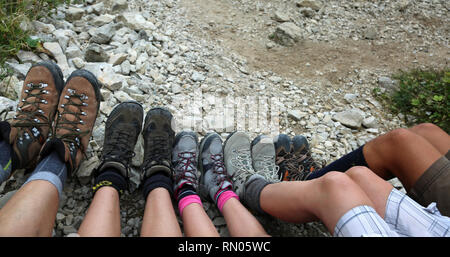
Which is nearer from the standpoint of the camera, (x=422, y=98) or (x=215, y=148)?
(x=215, y=148)

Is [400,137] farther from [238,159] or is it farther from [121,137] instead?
[121,137]

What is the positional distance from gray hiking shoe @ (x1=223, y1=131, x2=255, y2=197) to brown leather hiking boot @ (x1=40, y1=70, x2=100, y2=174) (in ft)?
3.81

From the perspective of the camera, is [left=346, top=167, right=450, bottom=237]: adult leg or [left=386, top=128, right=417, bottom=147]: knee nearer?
[left=346, top=167, right=450, bottom=237]: adult leg

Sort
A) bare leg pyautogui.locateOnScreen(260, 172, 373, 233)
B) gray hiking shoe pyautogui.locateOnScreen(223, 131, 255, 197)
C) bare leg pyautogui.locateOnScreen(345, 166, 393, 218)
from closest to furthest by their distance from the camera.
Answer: bare leg pyautogui.locateOnScreen(260, 172, 373, 233) < bare leg pyautogui.locateOnScreen(345, 166, 393, 218) < gray hiking shoe pyautogui.locateOnScreen(223, 131, 255, 197)

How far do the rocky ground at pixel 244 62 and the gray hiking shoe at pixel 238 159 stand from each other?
1.06 feet

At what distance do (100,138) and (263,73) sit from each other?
7.66 ft

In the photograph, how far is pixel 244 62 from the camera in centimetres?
414

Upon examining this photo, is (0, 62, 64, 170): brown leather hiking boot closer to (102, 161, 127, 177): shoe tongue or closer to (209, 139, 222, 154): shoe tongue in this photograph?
(102, 161, 127, 177): shoe tongue

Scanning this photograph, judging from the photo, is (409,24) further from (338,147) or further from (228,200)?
(228,200)

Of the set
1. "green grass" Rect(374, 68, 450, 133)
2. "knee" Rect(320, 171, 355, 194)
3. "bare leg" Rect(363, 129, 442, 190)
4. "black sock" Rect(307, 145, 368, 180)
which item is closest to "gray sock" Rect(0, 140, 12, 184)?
"knee" Rect(320, 171, 355, 194)

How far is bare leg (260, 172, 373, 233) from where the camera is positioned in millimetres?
1522

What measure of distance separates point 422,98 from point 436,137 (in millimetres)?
1939

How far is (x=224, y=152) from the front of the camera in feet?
8.79

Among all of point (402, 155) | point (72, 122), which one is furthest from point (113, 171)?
point (402, 155)
